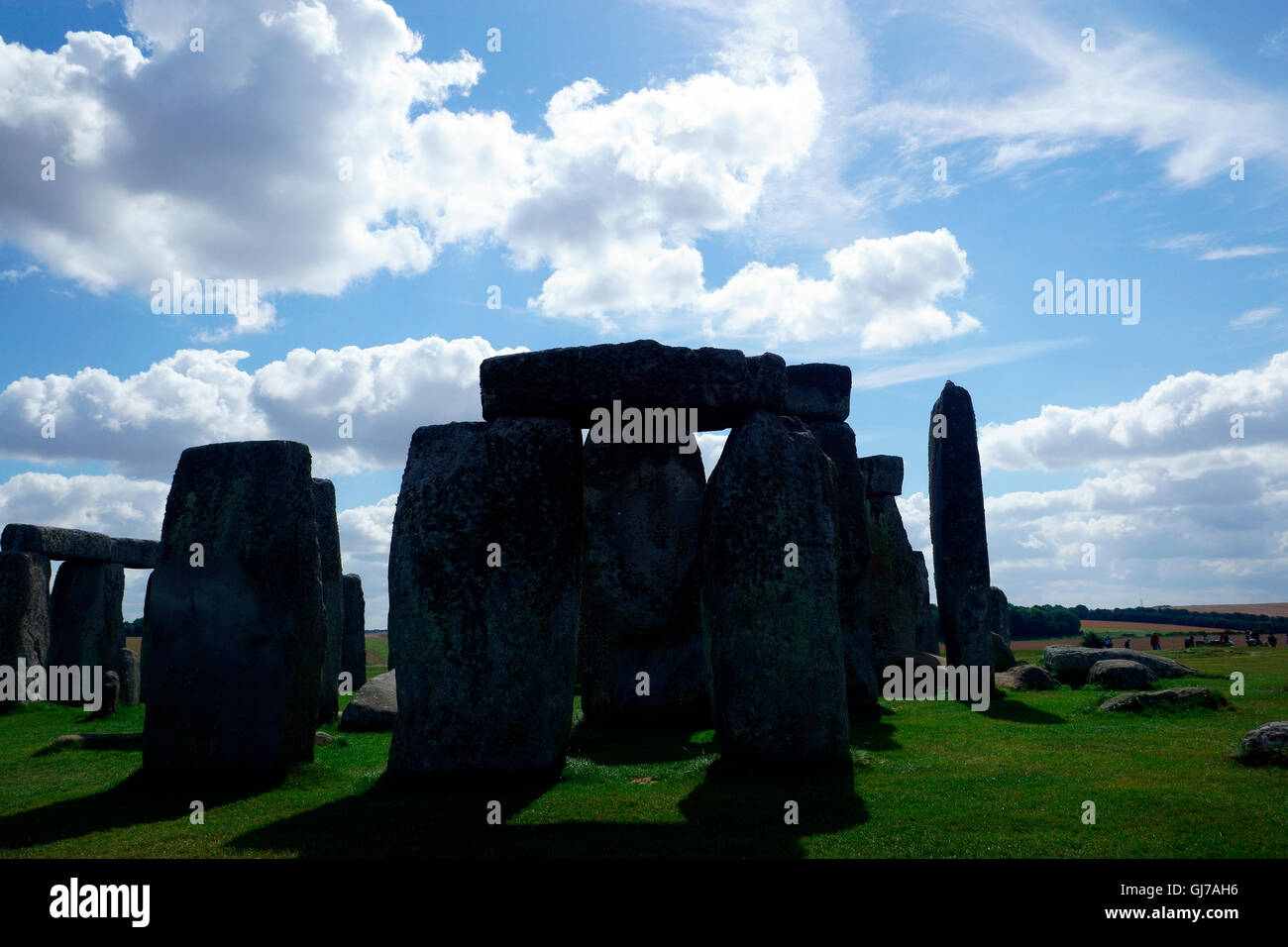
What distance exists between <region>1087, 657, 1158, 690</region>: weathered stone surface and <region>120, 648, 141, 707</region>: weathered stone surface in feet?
62.5

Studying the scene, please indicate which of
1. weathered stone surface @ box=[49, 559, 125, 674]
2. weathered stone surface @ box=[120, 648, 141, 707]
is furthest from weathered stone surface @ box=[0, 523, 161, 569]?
weathered stone surface @ box=[120, 648, 141, 707]

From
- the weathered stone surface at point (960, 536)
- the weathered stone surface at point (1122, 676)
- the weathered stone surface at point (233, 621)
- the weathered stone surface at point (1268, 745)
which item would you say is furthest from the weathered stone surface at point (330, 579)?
the weathered stone surface at point (1122, 676)

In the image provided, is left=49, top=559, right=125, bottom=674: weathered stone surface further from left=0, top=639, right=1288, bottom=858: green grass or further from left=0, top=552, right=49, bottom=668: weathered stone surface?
left=0, top=639, right=1288, bottom=858: green grass

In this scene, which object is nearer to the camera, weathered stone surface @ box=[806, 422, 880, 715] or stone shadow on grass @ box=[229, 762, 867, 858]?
stone shadow on grass @ box=[229, 762, 867, 858]

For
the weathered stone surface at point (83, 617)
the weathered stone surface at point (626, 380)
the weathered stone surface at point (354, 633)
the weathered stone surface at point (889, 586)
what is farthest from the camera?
the weathered stone surface at point (354, 633)

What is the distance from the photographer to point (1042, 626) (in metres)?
55.9

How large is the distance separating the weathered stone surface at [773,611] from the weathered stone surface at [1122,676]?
36.5 feet

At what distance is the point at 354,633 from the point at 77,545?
6.21 m

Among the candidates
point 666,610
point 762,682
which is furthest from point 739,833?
point 666,610

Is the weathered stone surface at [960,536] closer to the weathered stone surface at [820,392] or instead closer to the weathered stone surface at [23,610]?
the weathered stone surface at [820,392]

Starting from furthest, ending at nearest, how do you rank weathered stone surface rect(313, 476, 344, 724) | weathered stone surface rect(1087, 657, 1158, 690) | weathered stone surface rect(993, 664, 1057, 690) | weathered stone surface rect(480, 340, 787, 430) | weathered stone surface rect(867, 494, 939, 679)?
weathered stone surface rect(867, 494, 939, 679), weathered stone surface rect(993, 664, 1057, 690), weathered stone surface rect(1087, 657, 1158, 690), weathered stone surface rect(313, 476, 344, 724), weathered stone surface rect(480, 340, 787, 430)

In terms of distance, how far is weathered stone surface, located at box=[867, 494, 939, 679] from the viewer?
1928 cm

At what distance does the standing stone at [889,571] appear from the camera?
1931cm

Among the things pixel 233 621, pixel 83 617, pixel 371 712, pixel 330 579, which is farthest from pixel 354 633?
pixel 233 621
